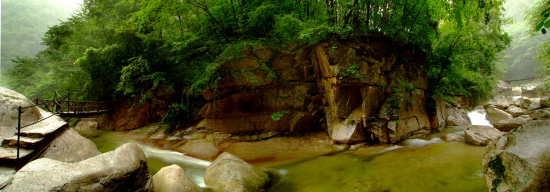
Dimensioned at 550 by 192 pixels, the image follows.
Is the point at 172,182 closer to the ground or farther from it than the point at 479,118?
closer to the ground

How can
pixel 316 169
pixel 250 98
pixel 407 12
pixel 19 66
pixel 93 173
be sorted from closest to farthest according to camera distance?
pixel 93 173, pixel 316 169, pixel 407 12, pixel 250 98, pixel 19 66

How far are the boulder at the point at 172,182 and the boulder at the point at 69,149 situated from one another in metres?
2.00

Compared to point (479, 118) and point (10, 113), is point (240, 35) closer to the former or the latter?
point (10, 113)

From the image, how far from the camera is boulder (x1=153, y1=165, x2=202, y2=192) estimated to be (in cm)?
397

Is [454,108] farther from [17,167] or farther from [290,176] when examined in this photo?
[17,167]

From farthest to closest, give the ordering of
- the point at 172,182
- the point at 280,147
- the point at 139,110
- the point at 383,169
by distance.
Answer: the point at 139,110
the point at 280,147
the point at 383,169
the point at 172,182

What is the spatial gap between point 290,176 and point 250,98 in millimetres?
4897

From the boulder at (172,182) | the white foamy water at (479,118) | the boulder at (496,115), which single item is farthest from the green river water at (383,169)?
the boulder at (496,115)

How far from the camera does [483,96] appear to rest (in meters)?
18.1

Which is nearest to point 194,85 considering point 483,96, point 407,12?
point 407,12

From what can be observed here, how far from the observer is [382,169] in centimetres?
534

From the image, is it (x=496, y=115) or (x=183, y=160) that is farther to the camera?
(x=496, y=115)

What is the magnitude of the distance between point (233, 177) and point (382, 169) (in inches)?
142

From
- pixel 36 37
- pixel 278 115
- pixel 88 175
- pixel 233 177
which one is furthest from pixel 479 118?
pixel 36 37
